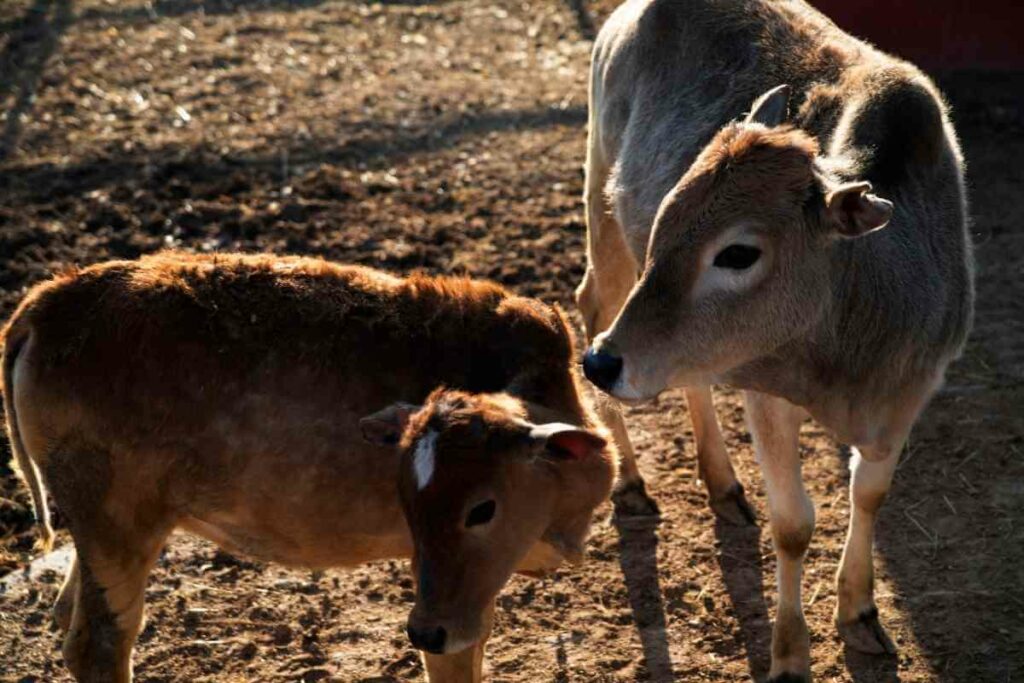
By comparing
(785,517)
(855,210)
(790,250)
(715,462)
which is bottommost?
(715,462)

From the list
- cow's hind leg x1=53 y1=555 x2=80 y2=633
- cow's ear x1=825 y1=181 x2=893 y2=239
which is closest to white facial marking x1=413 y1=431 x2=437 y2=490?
cow's ear x1=825 y1=181 x2=893 y2=239

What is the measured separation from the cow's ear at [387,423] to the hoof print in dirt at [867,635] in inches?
→ 93.8

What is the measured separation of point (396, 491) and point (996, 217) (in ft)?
19.1

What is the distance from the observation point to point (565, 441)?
4508mm

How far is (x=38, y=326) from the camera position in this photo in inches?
194

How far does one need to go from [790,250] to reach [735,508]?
7.50ft

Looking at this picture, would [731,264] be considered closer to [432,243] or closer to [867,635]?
[867,635]

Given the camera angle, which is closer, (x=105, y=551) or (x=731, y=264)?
(x=731, y=264)

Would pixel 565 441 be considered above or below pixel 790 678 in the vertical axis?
above

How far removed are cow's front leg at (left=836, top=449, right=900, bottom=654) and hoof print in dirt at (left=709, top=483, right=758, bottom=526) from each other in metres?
0.83

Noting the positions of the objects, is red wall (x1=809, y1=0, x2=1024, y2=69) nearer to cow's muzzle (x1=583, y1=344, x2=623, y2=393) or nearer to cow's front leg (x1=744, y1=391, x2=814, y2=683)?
cow's front leg (x1=744, y1=391, x2=814, y2=683)

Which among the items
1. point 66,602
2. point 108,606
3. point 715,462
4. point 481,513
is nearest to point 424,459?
point 481,513

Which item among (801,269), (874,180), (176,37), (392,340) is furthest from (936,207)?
(176,37)

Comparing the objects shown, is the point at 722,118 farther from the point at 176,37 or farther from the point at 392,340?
the point at 176,37
